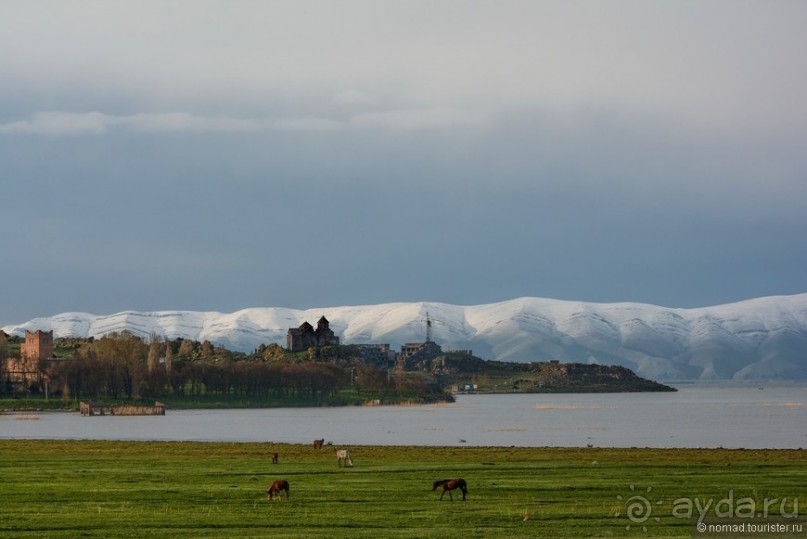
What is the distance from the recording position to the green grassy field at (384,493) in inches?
1580

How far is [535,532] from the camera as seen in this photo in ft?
127

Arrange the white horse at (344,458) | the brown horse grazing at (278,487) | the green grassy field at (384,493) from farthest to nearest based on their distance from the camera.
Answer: the white horse at (344,458), the brown horse grazing at (278,487), the green grassy field at (384,493)

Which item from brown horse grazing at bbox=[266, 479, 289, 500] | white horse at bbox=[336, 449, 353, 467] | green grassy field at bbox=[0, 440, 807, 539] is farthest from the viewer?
white horse at bbox=[336, 449, 353, 467]

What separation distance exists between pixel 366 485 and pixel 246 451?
28111mm

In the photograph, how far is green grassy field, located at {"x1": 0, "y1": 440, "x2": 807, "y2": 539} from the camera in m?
40.1

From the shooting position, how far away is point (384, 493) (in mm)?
49812

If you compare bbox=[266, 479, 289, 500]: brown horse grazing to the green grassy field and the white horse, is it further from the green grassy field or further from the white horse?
the white horse

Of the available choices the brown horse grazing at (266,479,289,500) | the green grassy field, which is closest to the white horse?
the green grassy field

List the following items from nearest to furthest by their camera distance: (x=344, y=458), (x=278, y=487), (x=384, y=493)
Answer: (x=278, y=487), (x=384, y=493), (x=344, y=458)

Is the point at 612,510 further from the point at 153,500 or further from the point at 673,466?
the point at 673,466

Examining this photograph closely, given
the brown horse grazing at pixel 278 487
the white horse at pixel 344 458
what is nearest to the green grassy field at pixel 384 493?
the brown horse grazing at pixel 278 487

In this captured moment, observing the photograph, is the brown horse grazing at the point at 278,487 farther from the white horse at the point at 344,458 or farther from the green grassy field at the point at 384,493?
the white horse at the point at 344,458

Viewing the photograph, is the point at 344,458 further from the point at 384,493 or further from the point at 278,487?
the point at 278,487

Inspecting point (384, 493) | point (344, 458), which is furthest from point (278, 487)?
point (344, 458)
